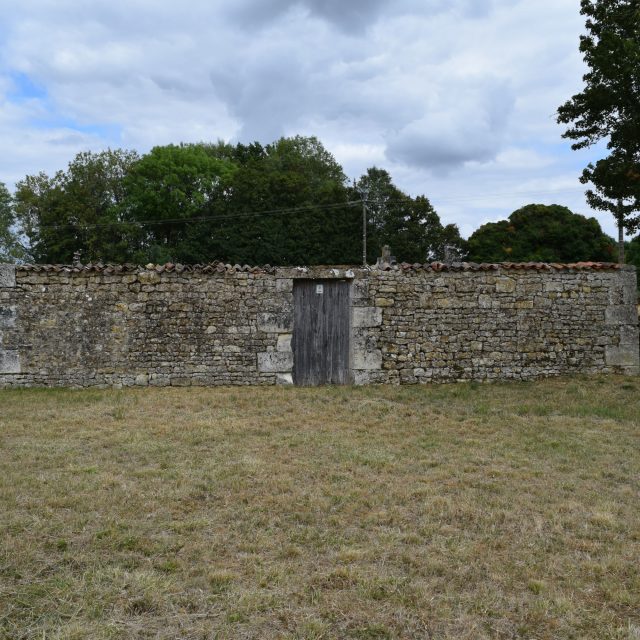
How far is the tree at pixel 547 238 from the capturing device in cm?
2812

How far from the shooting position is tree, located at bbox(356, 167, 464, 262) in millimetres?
31109

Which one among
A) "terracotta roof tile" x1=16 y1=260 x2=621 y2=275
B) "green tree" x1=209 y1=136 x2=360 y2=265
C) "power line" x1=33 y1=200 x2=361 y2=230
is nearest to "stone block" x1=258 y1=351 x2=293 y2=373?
"terracotta roof tile" x1=16 y1=260 x2=621 y2=275

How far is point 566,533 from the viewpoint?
3861 mm

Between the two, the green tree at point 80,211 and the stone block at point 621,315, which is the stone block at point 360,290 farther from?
the green tree at point 80,211

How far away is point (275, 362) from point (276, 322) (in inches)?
Result: 26.9

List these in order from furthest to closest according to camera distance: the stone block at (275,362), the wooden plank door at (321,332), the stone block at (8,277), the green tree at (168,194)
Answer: the green tree at (168,194) → the wooden plank door at (321,332) → the stone block at (275,362) → the stone block at (8,277)

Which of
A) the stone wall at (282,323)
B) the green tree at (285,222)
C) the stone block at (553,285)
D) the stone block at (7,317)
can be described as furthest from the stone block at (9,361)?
the green tree at (285,222)

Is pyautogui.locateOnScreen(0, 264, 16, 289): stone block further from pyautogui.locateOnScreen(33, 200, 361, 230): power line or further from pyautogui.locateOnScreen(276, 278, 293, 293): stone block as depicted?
pyautogui.locateOnScreen(33, 200, 361, 230): power line

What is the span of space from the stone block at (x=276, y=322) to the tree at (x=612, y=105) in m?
6.13

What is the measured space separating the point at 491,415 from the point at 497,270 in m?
3.42

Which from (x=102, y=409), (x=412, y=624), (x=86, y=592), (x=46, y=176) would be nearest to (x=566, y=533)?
(x=412, y=624)

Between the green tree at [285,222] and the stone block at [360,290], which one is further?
the green tree at [285,222]

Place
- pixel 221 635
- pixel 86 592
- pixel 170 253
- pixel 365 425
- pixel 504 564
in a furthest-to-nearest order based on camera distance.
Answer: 1. pixel 170 253
2. pixel 365 425
3. pixel 504 564
4. pixel 86 592
5. pixel 221 635

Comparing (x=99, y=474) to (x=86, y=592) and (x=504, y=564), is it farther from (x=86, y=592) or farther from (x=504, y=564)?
(x=504, y=564)
